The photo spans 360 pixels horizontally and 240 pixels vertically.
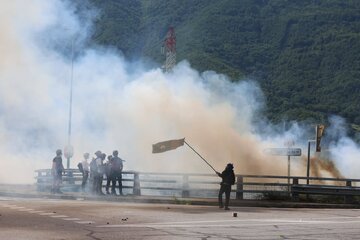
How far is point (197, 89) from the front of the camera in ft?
170

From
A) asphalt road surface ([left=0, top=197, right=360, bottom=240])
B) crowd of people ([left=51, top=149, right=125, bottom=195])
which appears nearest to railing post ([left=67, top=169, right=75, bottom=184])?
crowd of people ([left=51, top=149, right=125, bottom=195])

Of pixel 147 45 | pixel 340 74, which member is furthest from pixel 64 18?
pixel 340 74

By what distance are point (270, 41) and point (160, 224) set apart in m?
132

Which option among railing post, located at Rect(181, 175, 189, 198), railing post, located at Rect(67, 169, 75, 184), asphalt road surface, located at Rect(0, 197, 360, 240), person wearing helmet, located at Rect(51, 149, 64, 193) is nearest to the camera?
asphalt road surface, located at Rect(0, 197, 360, 240)

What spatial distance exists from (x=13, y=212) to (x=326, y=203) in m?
12.6

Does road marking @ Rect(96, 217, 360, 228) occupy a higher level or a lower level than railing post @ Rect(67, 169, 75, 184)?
lower

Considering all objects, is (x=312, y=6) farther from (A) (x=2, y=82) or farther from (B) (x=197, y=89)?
(A) (x=2, y=82)

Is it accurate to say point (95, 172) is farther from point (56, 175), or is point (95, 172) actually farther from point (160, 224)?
point (160, 224)

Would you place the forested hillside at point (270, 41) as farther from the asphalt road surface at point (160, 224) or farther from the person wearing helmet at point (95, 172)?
the asphalt road surface at point (160, 224)

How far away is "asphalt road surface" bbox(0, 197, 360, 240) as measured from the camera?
13766 mm

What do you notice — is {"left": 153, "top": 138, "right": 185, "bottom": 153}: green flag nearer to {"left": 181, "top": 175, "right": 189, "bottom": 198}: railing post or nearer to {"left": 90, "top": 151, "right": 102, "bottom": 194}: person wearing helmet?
{"left": 181, "top": 175, "right": 189, "bottom": 198}: railing post

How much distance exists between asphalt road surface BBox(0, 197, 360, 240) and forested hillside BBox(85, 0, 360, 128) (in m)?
66.5

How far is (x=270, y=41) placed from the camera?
145 m

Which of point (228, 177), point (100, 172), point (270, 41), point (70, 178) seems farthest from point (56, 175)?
point (270, 41)
